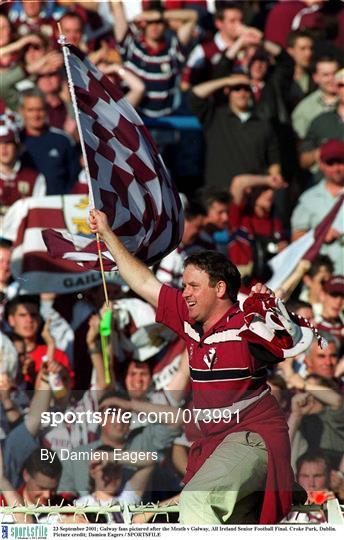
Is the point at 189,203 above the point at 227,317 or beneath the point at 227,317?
beneath

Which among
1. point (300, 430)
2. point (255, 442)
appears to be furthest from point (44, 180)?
point (255, 442)

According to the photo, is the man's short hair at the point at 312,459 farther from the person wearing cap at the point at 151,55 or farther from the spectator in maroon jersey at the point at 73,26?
the spectator in maroon jersey at the point at 73,26

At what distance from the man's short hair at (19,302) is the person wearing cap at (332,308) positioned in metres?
2.19

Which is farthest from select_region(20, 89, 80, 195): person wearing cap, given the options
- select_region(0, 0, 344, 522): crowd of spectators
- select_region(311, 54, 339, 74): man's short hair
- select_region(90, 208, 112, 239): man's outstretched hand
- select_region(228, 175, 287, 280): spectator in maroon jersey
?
select_region(90, 208, 112, 239): man's outstretched hand

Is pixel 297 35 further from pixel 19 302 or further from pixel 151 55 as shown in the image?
pixel 19 302

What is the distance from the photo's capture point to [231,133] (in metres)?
12.9

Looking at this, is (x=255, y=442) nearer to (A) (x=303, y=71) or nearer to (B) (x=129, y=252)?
(B) (x=129, y=252)

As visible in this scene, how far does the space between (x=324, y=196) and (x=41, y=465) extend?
4.64m

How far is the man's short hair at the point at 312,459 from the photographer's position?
340 inches

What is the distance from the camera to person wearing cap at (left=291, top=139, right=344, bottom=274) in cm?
1255

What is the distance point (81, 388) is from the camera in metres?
10.5

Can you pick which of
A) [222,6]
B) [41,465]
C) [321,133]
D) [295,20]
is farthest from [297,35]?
[41,465]

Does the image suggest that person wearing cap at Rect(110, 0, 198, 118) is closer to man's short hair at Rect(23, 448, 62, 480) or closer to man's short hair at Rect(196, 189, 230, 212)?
man's short hair at Rect(196, 189, 230, 212)

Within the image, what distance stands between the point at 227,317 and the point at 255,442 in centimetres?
65
